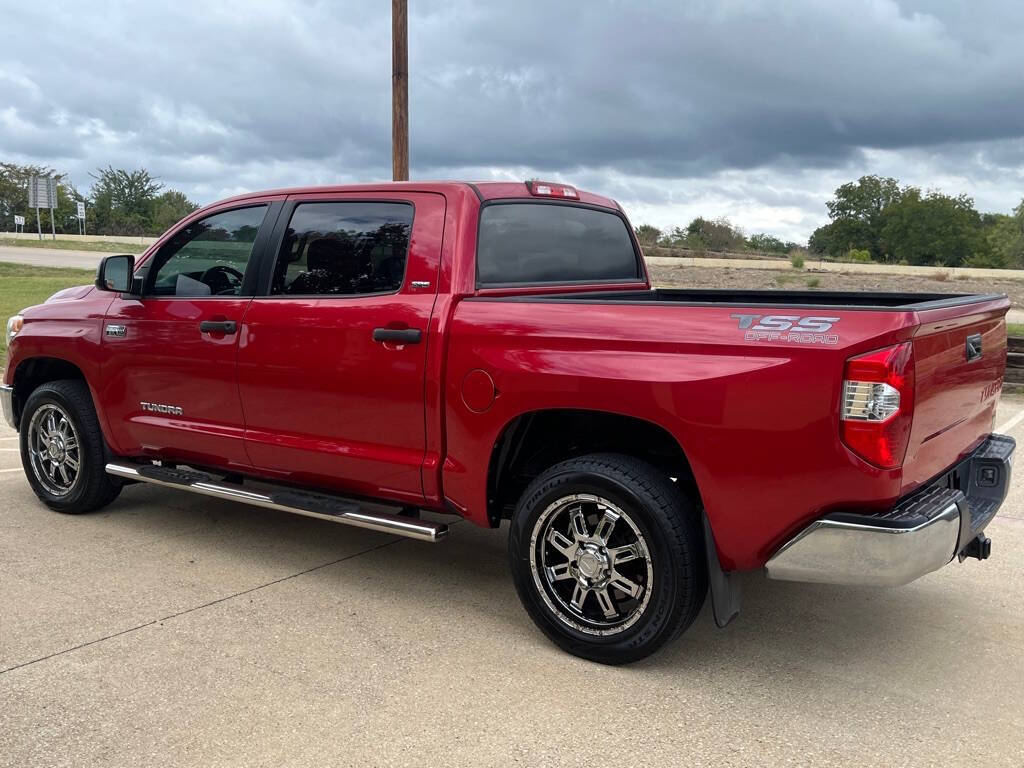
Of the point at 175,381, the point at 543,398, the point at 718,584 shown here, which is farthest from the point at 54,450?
the point at 718,584

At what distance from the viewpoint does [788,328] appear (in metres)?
3.23

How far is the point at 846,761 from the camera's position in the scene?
3.05 m

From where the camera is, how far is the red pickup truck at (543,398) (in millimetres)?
3238

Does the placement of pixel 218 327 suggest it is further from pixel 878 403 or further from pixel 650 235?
pixel 650 235

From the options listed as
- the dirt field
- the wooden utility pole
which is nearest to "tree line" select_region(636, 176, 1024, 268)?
the dirt field

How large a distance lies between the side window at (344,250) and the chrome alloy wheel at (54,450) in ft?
6.23

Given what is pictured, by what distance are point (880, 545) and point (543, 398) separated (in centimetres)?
132

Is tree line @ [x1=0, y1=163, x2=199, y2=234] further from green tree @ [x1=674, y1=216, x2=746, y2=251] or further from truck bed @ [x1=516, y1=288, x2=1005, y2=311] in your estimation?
truck bed @ [x1=516, y1=288, x2=1005, y2=311]

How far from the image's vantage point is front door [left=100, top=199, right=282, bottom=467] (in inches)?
190

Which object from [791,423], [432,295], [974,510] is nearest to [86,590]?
[432,295]

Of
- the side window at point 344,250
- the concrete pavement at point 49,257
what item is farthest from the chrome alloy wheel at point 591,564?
the concrete pavement at point 49,257

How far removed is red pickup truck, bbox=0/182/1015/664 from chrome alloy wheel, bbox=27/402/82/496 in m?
0.03

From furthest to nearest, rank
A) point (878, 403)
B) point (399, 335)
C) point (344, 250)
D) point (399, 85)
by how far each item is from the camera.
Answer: point (399, 85) → point (344, 250) → point (399, 335) → point (878, 403)

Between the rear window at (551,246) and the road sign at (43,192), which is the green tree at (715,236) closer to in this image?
the road sign at (43,192)
